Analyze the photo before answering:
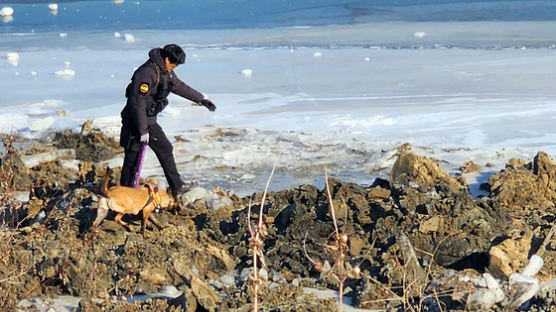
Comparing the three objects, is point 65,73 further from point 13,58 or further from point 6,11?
point 6,11

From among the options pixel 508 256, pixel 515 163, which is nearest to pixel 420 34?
pixel 515 163

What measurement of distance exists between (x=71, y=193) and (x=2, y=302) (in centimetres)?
289

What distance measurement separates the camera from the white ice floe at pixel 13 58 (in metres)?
17.5

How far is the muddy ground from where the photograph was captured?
16.5 ft

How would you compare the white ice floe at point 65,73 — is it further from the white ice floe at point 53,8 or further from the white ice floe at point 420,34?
the white ice floe at point 53,8

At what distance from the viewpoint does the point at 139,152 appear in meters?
7.47

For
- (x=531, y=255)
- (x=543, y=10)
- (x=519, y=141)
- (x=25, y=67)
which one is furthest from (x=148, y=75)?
(x=543, y=10)

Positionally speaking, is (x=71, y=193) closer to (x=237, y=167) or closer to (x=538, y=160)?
(x=237, y=167)

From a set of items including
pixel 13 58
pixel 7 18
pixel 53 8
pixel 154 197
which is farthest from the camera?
pixel 53 8

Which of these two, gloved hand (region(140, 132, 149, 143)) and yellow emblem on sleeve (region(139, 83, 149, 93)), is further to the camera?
gloved hand (region(140, 132, 149, 143))

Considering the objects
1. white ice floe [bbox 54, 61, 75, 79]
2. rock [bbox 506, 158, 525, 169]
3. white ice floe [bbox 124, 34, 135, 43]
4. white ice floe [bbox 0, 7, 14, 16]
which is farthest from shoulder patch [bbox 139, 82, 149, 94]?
white ice floe [bbox 0, 7, 14, 16]

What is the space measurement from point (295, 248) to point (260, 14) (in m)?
19.4

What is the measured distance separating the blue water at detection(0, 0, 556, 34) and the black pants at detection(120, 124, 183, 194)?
14.8 metres

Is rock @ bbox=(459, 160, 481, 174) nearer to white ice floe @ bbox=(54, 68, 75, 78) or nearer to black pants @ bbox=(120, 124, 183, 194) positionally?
black pants @ bbox=(120, 124, 183, 194)
